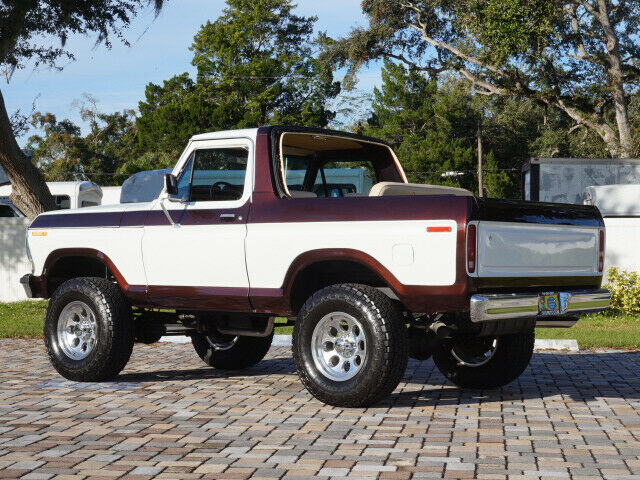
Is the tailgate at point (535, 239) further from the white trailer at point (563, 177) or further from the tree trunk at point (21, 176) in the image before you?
the white trailer at point (563, 177)

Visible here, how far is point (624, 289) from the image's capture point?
16922mm

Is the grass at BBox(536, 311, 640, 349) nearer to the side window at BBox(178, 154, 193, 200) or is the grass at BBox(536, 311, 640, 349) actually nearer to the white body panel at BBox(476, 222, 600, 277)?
the white body panel at BBox(476, 222, 600, 277)

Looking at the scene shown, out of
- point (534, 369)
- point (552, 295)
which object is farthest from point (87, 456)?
point (534, 369)

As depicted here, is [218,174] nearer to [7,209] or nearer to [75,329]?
[75,329]

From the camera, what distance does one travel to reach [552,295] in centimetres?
746

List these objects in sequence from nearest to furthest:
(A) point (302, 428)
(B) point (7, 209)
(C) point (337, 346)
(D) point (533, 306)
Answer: (A) point (302, 428)
(D) point (533, 306)
(C) point (337, 346)
(B) point (7, 209)

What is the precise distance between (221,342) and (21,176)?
10462 mm

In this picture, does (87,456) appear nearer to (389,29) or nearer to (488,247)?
(488,247)

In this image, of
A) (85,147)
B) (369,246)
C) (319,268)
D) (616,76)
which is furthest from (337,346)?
(85,147)

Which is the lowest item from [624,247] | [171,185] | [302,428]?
[302,428]

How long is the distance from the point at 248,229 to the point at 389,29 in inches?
1404

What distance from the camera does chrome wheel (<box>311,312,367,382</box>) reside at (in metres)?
7.50

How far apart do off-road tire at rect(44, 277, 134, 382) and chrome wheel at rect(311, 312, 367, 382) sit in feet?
7.36

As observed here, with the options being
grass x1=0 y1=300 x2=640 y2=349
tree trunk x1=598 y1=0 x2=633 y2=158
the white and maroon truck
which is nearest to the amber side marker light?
the white and maroon truck
